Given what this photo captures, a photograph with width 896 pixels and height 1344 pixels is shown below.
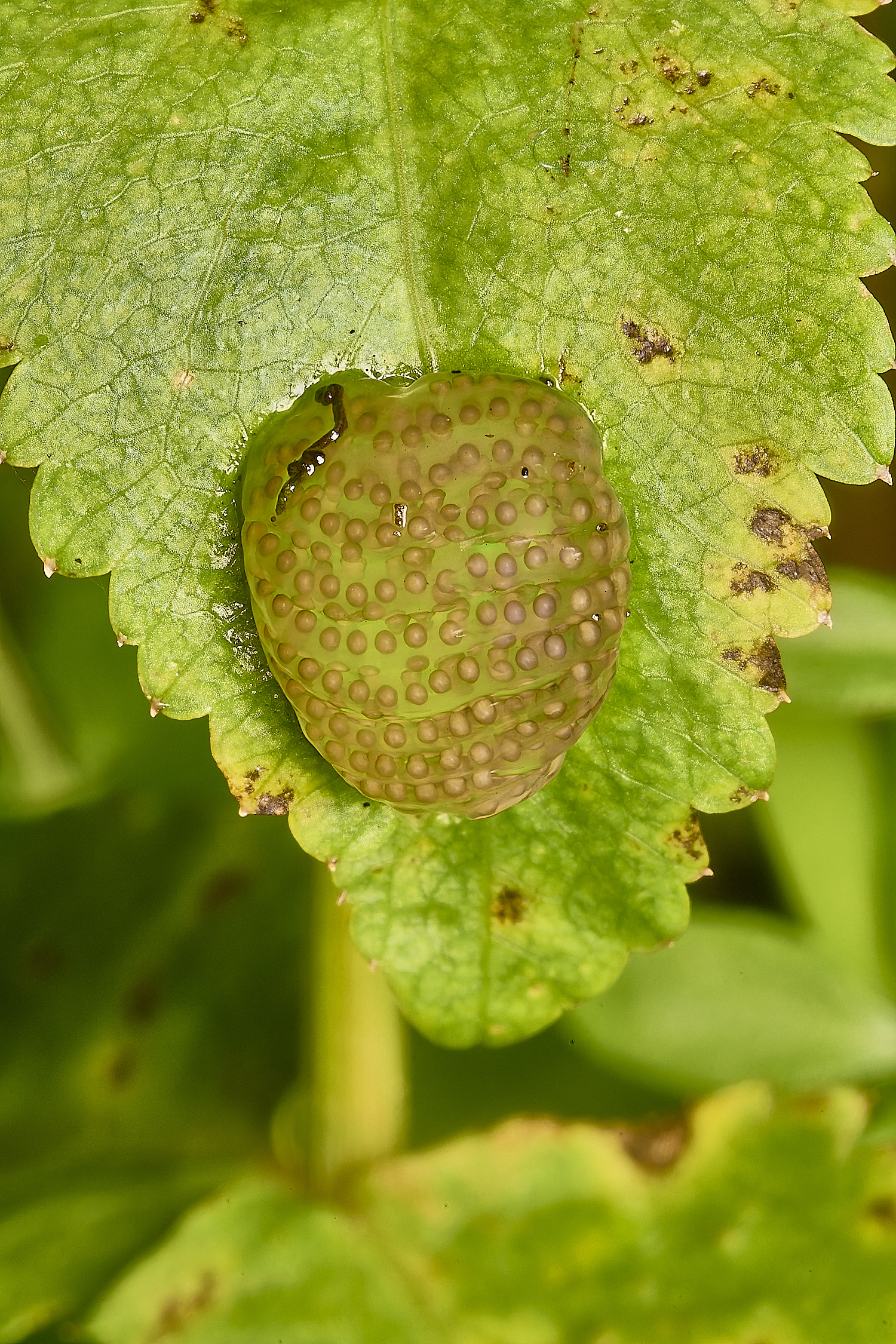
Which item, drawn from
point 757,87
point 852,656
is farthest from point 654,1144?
point 757,87

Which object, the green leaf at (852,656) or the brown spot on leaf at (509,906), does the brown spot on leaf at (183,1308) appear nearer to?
the brown spot on leaf at (509,906)

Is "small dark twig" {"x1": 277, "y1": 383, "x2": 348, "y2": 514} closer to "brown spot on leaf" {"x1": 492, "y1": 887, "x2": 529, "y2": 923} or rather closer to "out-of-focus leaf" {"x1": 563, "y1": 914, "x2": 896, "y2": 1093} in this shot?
"brown spot on leaf" {"x1": 492, "y1": 887, "x2": 529, "y2": 923}

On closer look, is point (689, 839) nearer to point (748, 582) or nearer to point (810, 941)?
point (748, 582)

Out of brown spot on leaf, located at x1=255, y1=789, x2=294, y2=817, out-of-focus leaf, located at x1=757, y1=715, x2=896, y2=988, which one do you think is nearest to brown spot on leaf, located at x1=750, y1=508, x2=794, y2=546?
brown spot on leaf, located at x1=255, y1=789, x2=294, y2=817

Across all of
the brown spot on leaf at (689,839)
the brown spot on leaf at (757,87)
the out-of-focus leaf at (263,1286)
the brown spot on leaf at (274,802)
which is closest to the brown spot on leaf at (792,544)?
the brown spot on leaf at (689,839)

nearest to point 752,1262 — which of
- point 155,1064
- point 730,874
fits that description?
point 730,874

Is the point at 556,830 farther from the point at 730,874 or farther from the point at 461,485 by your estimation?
the point at 730,874
